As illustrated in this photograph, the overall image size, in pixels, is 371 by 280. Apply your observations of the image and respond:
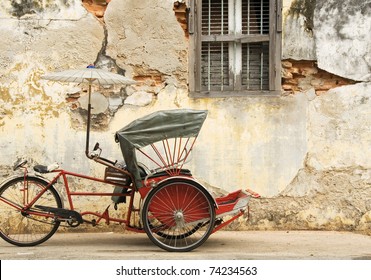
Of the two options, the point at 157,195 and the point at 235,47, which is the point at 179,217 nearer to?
the point at 157,195

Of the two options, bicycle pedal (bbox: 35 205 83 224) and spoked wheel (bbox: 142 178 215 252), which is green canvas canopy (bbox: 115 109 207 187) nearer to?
spoked wheel (bbox: 142 178 215 252)

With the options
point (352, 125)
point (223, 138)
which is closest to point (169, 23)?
point (223, 138)

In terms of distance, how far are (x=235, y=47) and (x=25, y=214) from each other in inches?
130

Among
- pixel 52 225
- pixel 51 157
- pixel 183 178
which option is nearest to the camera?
pixel 183 178

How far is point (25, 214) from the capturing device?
7.14 meters

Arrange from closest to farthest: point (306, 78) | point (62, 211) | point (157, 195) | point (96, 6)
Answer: point (157, 195)
point (62, 211)
point (96, 6)
point (306, 78)

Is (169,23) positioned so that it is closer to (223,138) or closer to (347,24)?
(223,138)

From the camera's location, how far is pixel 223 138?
8.21 meters

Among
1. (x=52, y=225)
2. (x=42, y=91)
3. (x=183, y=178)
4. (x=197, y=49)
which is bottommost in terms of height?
(x=52, y=225)

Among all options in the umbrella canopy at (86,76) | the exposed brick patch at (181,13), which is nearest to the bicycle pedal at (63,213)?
the umbrella canopy at (86,76)

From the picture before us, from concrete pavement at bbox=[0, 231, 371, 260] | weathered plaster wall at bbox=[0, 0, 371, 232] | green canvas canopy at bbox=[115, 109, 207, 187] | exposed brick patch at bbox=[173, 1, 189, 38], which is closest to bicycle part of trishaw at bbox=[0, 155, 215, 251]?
concrete pavement at bbox=[0, 231, 371, 260]

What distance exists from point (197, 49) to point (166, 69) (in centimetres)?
47

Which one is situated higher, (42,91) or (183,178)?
(42,91)

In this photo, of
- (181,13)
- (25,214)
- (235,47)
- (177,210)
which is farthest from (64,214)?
(235,47)
